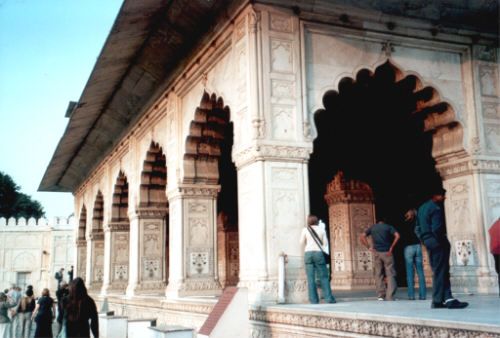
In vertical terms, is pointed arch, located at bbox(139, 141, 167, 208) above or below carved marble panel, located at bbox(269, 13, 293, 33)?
below

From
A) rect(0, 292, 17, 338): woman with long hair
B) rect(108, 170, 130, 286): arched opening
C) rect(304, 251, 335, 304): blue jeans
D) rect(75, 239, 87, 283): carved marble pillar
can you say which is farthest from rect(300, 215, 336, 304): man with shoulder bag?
rect(75, 239, 87, 283): carved marble pillar

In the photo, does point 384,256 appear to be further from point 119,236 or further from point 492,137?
point 119,236

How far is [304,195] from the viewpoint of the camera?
→ 7.75 metres

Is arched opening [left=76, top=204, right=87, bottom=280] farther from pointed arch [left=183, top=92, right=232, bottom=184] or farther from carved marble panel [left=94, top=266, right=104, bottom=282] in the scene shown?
pointed arch [left=183, top=92, right=232, bottom=184]

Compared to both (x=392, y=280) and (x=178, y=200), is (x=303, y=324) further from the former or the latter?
(x=178, y=200)

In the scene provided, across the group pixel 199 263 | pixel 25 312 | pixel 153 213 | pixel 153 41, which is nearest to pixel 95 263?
pixel 153 213

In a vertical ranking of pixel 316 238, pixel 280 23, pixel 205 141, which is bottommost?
pixel 316 238

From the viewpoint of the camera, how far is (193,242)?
10.7m

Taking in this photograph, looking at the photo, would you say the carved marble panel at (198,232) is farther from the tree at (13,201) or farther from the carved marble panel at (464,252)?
the tree at (13,201)

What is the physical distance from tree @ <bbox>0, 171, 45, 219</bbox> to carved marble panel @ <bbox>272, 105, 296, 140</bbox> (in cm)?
4202

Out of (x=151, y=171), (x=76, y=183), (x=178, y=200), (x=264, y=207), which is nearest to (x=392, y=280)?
(x=264, y=207)

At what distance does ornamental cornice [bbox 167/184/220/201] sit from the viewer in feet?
35.5

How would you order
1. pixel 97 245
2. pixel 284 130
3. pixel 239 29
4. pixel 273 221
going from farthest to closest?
pixel 97 245, pixel 239 29, pixel 284 130, pixel 273 221

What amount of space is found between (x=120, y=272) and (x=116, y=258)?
1.46 ft
